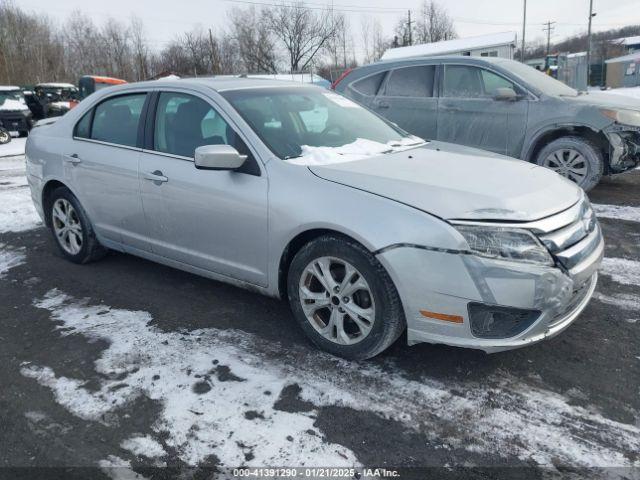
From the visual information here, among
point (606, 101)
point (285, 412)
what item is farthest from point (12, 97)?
point (285, 412)

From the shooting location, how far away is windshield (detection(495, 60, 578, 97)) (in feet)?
21.8

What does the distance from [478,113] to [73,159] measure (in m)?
5.04

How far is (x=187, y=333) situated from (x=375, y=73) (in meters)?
5.63

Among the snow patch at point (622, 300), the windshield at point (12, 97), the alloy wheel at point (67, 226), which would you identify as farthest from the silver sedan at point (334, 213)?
the windshield at point (12, 97)

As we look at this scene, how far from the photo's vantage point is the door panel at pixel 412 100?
7.28 m

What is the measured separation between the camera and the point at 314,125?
3668mm

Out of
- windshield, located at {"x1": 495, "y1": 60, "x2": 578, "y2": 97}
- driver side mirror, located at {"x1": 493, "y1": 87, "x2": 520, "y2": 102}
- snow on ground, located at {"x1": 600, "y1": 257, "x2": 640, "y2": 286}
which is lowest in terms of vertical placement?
snow on ground, located at {"x1": 600, "y1": 257, "x2": 640, "y2": 286}

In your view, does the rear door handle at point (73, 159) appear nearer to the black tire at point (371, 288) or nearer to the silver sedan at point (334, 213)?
the silver sedan at point (334, 213)

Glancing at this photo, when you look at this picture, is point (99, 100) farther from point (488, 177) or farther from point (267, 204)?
point (488, 177)

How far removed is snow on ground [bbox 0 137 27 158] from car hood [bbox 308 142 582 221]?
12.6 m

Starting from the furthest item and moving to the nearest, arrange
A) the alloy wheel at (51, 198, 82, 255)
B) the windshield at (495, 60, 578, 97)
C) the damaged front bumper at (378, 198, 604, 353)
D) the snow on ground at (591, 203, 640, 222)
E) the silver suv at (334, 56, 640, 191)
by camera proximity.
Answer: the windshield at (495, 60, 578, 97) < the silver suv at (334, 56, 640, 191) < the snow on ground at (591, 203, 640, 222) < the alloy wheel at (51, 198, 82, 255) < the damaged front bumper at (378, 198, 604, 353)

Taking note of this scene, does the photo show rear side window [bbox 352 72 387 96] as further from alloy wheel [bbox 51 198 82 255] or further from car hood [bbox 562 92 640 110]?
alloy wheel [bbox 51 198 82 255]

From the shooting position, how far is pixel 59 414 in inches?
102

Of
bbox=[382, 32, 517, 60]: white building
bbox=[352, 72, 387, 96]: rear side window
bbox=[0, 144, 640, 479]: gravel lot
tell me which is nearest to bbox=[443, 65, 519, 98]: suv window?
bbox=[352, 72, 387, 96]: rear side window
